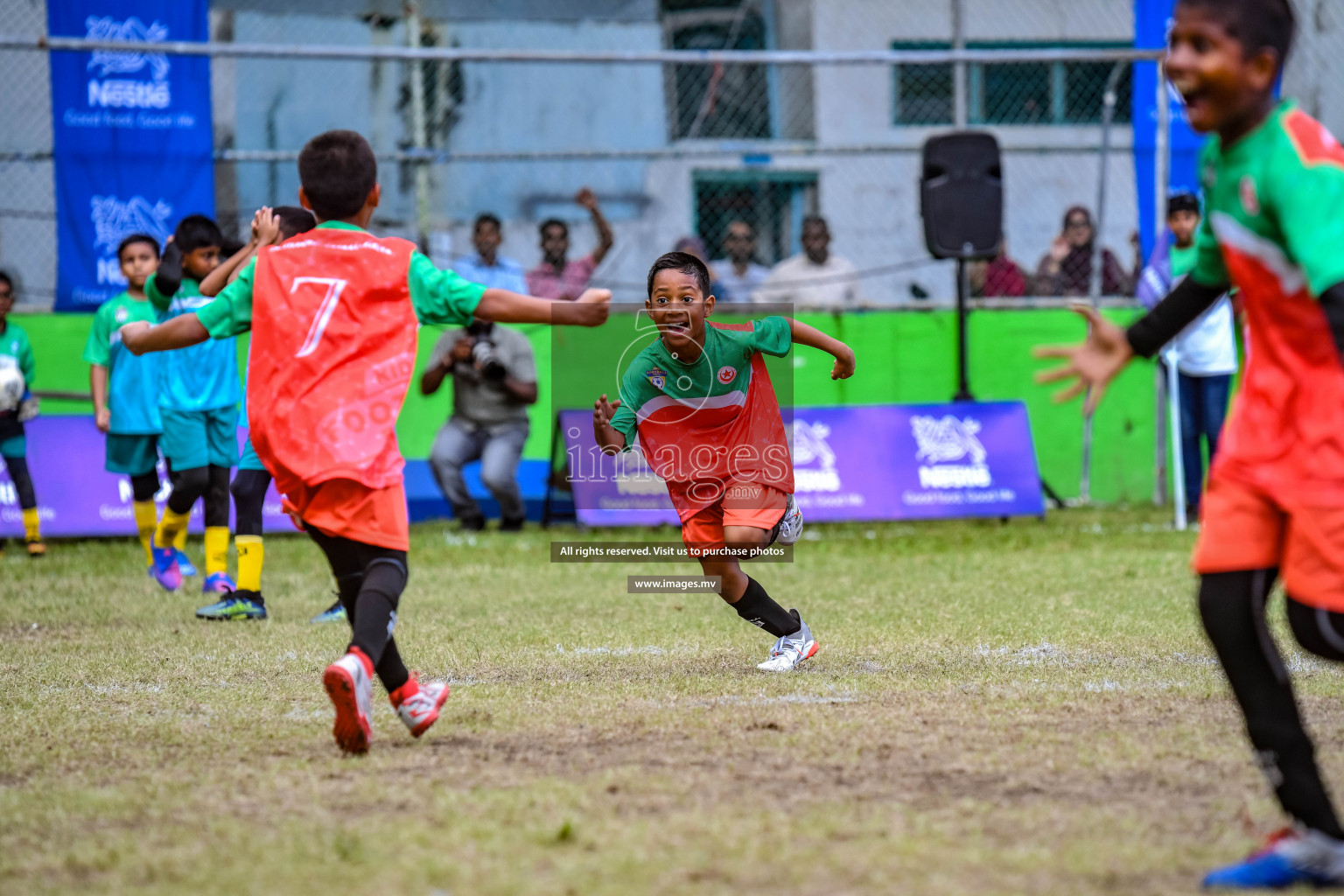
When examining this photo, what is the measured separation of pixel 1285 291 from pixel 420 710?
264 centimetres

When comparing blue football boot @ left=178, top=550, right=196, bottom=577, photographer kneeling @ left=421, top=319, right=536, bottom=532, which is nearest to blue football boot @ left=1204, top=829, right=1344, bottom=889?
blue football boot @ left=178, top=550, right=196, bottom=577

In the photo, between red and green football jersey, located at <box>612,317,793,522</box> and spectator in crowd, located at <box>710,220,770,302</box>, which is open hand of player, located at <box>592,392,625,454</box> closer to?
red and green football jersey, located at <box>612,317,793,522</box>

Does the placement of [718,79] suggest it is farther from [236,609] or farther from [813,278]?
[236,609]

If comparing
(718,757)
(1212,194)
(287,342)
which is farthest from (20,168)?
(1212,194)

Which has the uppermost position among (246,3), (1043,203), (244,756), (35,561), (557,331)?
(246,3)

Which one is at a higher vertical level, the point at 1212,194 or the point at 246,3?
the point at 246,3

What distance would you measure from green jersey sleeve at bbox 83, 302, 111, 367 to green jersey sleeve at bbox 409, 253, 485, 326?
20.2 ft

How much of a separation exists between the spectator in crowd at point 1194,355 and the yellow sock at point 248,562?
6.82 m

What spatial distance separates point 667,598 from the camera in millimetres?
8156

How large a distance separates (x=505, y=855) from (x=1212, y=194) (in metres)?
2.10

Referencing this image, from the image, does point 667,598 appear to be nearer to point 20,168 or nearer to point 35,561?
point 35,561

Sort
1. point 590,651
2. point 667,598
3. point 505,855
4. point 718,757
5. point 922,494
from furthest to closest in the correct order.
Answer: point 922,494 → point 667,598 → point 590,651 → point 718,757 → point 505,855

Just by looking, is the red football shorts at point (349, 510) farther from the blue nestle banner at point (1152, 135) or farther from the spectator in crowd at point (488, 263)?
the blue nestle banner at point (1152, 135)

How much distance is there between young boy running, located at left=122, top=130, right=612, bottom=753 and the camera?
4176 millimetres
